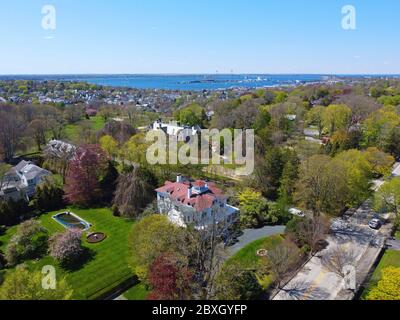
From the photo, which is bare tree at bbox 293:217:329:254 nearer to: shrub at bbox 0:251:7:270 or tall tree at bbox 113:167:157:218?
tall tree at bbox 113:167:157:218

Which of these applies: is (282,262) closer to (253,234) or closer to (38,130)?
(253,234)

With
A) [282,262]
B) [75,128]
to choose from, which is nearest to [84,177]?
[282,262]

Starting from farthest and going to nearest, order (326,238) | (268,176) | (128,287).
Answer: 1. (268,176)
2. (326,238)
3. (128,287)

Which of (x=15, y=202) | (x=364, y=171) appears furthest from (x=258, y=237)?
(x=15, y=202)

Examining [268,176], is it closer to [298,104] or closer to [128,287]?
[128,287]

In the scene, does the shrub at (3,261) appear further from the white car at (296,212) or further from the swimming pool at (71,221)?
the white car at (296,212)

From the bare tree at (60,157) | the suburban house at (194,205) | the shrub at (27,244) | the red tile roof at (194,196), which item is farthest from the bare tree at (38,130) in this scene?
the red tile roof at (194,196)
